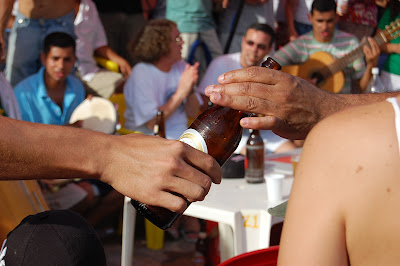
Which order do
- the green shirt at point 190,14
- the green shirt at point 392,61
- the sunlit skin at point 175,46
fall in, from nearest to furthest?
1. the sunlit skin at point 175,46
2. the green shirt at point 190,14
3. the green shirt at point 392,61

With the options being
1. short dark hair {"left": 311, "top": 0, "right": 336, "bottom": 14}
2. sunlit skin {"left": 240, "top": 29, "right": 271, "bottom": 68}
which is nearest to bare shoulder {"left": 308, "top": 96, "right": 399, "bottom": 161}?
sunlit skin {"left": 240, "top": 29, "right": 271, "bottom": 68}

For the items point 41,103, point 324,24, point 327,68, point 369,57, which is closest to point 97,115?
point 41,103

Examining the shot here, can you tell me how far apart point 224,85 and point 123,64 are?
4.17 m

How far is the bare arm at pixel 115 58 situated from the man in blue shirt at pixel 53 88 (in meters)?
0.95

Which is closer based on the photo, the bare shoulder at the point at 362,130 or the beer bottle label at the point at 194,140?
the bare shoulder at the point at 362,130

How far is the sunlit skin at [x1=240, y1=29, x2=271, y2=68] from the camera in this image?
513 centimetres

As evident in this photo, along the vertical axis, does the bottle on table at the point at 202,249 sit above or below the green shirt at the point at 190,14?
below

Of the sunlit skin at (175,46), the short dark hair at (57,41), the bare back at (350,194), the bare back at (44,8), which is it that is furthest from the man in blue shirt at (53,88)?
the bare back at (350,194)

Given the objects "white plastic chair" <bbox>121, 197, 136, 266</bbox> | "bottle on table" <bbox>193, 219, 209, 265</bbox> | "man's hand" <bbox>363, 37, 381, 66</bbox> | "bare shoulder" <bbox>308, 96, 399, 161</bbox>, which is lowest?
"bottle on table" <bbox>193, 219, 209, 265</bbox>

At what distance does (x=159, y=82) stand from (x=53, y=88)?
936 mm

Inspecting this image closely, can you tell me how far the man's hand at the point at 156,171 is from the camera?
1.35m

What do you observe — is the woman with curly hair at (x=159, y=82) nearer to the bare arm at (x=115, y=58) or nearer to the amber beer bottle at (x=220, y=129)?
the bare arm at (x=115, y=58)

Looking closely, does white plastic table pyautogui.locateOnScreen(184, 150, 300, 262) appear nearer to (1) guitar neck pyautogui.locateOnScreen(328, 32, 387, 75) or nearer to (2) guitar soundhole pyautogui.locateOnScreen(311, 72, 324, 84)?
Result: (2) guitar soundhole pyautogui.locateOnScreen(311, 72, 324, 84)

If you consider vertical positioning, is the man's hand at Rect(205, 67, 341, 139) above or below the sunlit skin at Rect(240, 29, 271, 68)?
below
